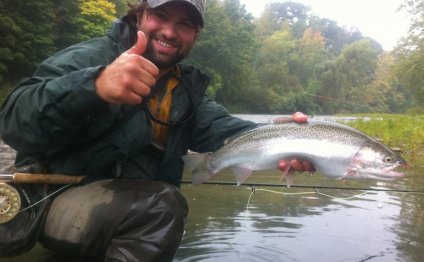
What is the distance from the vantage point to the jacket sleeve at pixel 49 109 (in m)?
2.13

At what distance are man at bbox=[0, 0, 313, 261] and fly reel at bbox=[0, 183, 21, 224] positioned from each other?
19cm

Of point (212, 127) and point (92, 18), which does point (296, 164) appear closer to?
point (212, 127)

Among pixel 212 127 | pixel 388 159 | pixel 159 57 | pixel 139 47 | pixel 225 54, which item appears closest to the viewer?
pixel 139 47

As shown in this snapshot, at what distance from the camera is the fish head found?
291 cm

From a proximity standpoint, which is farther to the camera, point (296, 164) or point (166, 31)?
point (296, 164)

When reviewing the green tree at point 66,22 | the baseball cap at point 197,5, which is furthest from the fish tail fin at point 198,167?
the green tree at point 66,22

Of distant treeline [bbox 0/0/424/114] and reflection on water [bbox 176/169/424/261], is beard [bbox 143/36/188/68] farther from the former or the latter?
distant treeline [bbox 0/0/424/114]

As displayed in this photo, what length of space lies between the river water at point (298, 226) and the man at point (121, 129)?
0.65m

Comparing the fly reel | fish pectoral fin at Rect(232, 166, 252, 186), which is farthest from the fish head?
the fly reel

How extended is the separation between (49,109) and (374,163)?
2013mm

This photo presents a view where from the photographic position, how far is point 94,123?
259 centimetres

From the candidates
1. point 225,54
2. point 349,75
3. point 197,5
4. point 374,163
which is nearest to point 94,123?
point 197,5

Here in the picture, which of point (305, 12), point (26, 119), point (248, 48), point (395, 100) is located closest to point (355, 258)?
point (26, 119)

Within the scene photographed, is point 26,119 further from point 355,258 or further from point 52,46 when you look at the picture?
point 52,46
